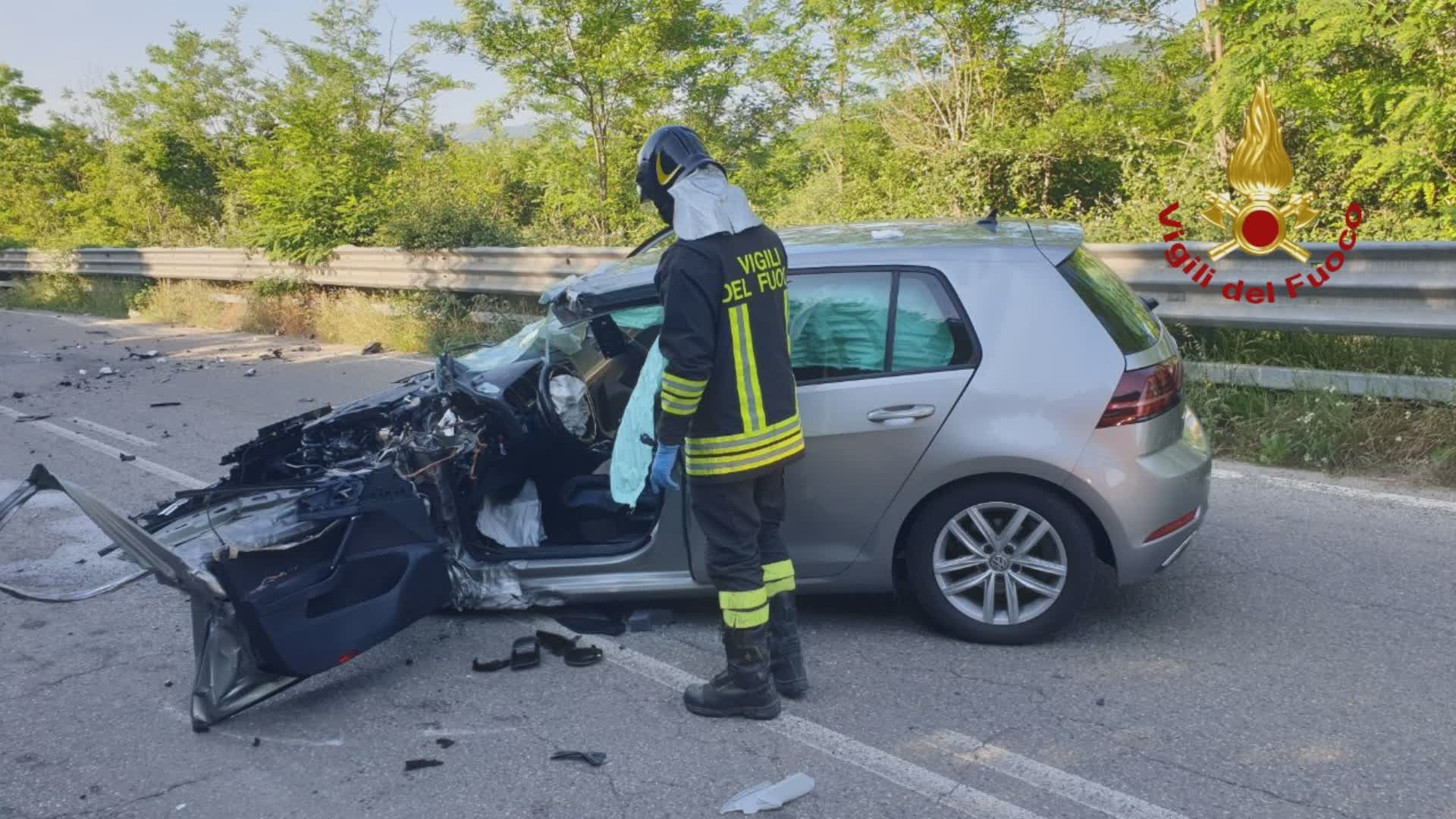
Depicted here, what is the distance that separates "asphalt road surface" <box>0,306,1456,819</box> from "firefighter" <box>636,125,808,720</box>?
278 mm

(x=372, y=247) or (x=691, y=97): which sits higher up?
(x=691, y=97)

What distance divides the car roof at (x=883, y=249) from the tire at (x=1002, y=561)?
86 cm

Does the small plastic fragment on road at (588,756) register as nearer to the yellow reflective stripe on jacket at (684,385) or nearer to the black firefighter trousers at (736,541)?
the black firefighter trousers at (736,541)

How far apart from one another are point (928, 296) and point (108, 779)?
3.09 metres

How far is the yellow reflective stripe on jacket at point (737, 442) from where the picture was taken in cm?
342

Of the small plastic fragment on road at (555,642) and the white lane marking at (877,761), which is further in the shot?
the small plastic fragment on road at (555,642)

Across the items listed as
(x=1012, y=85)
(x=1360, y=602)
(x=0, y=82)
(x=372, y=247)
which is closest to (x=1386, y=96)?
(x=1012, y=85)

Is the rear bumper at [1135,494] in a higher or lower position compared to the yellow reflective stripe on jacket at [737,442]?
lower

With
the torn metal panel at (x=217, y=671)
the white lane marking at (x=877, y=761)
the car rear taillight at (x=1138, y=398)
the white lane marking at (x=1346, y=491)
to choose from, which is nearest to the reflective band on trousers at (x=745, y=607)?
the white lane marking at (x=877, y=761)

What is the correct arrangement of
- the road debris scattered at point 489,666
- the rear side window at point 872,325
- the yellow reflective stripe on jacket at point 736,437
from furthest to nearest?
the road debris scattered at point 489,666, the rear side window at point 872,325, the yellow reflective stripe on jacket at point 736,437

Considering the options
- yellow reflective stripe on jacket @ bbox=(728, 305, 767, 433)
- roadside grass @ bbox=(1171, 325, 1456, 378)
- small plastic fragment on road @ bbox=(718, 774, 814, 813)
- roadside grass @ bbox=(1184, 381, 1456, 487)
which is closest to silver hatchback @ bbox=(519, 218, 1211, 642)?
yellow reflective stripe on jacket @ bbox=(728, 305, 767, 433)

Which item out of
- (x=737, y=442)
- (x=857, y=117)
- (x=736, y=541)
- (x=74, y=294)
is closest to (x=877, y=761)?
(x=736, y=541)

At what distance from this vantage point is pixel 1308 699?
11.1 ft

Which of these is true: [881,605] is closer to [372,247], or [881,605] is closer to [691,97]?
[372,247]
